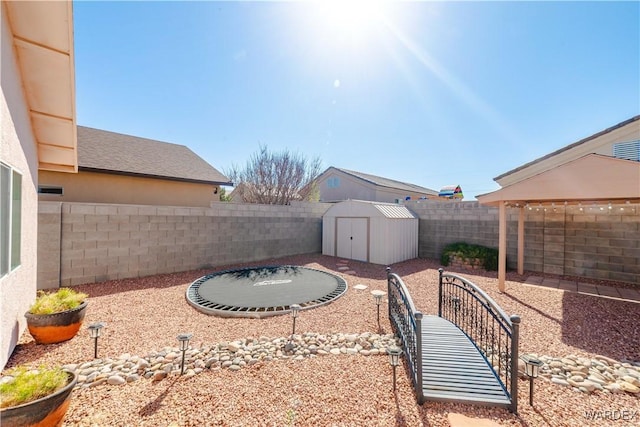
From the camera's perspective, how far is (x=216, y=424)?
7.68ft

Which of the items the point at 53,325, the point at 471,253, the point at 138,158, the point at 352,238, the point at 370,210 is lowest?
the point at 53,325

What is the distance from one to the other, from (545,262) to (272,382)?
10.3m

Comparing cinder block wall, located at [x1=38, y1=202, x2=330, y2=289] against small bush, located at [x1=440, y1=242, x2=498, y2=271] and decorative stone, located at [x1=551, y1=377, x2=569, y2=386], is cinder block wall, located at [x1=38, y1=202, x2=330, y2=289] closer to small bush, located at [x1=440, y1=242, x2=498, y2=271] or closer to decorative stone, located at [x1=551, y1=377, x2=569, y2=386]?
small bush, located at [x1=440, y1=242, x2=498, y2=271]

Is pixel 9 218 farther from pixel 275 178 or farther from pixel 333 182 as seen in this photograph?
pixel 333 182

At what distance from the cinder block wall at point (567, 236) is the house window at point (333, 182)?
36.9 feet

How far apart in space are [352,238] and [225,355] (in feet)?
27.5

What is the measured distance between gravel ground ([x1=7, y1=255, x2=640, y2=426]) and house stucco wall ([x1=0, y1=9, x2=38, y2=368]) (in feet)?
1.70

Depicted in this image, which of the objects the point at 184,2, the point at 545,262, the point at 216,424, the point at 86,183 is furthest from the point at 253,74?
the point at 545,262

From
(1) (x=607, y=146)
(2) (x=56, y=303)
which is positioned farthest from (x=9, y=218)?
(1) (x=607, y=146)

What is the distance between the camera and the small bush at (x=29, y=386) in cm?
198

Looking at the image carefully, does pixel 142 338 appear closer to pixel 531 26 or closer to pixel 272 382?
pixel 272 382

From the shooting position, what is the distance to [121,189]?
983 cm

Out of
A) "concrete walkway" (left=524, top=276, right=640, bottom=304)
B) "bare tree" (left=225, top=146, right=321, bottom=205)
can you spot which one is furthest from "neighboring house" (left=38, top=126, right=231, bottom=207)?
"concrete walkway" (left=524, top=276, right=640, bottom=304)

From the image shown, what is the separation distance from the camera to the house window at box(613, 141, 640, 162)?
8.98 meters
